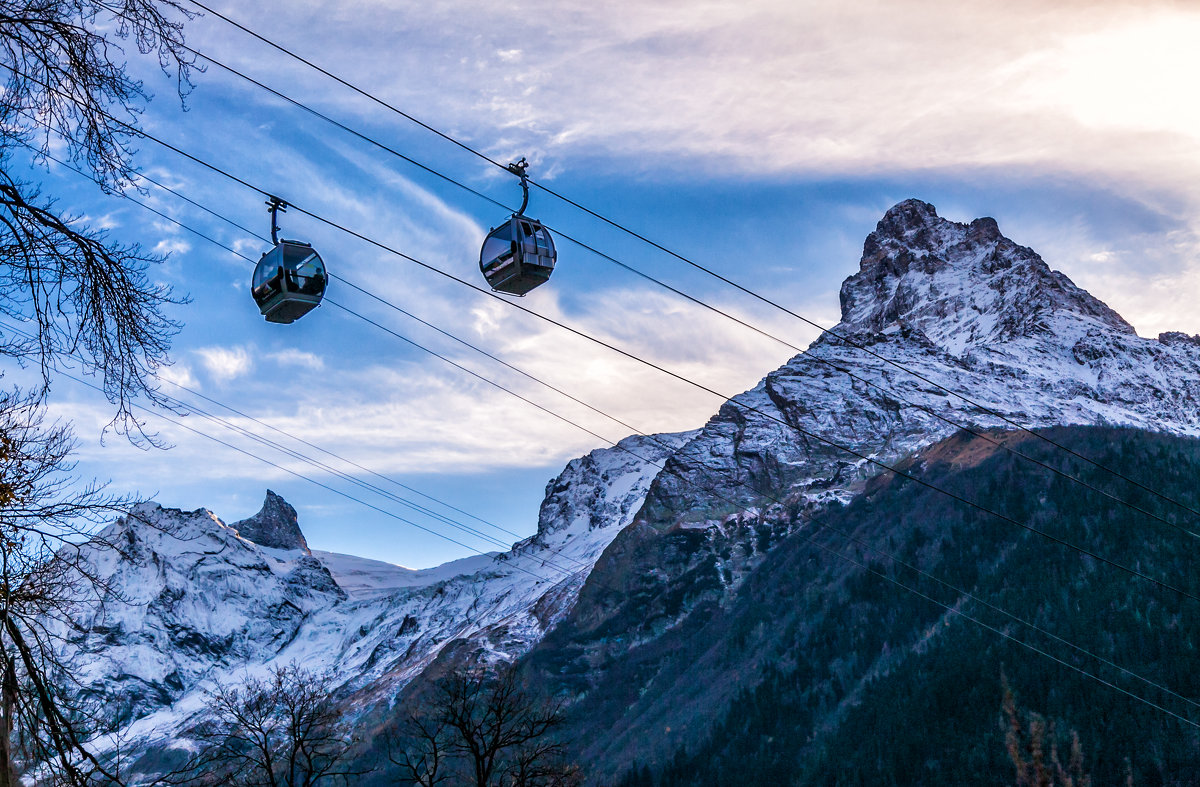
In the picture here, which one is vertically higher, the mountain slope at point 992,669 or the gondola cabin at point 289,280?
the mountain slope at point 992,669

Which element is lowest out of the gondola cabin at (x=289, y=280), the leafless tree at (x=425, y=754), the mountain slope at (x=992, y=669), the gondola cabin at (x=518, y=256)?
the leafless tree at (x=425, y=754)

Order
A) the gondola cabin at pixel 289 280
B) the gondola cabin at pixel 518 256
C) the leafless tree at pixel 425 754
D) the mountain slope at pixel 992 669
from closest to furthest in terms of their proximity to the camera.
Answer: the gondola cabin at pixel 289 280 < the gondola cabin at pixel 518 256 < the leafless tree at pixel 425 754 < the mountain slope at pixel 992 669

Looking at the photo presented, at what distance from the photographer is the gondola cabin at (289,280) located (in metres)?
14.6

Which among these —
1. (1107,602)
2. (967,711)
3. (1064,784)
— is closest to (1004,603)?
(1107,602)

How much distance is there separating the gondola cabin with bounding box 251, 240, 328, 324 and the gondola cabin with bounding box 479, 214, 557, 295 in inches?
97.2

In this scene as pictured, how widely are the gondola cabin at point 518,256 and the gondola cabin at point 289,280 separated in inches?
97.2

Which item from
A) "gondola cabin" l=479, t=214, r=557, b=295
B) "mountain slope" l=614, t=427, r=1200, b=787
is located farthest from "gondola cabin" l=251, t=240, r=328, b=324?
"mountain slope" l=614, t=427, r=1200, b=787

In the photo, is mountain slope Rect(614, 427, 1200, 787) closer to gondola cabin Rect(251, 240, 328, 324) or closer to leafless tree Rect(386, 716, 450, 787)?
leafless tree Rect(386, 716, 450, 787)

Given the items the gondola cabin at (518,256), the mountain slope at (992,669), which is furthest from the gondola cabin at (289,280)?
the mountain slope at (992,669)

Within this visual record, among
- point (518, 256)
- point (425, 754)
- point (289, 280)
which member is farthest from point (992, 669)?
point (289, 280)

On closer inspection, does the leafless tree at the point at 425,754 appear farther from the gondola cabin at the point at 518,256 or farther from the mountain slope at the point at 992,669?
the mountain slope at the point at 992,669

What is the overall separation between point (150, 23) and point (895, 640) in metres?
188

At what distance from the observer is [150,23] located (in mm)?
8383

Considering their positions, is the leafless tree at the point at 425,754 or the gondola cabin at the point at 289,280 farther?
the leafless tree at the point at 425,754
